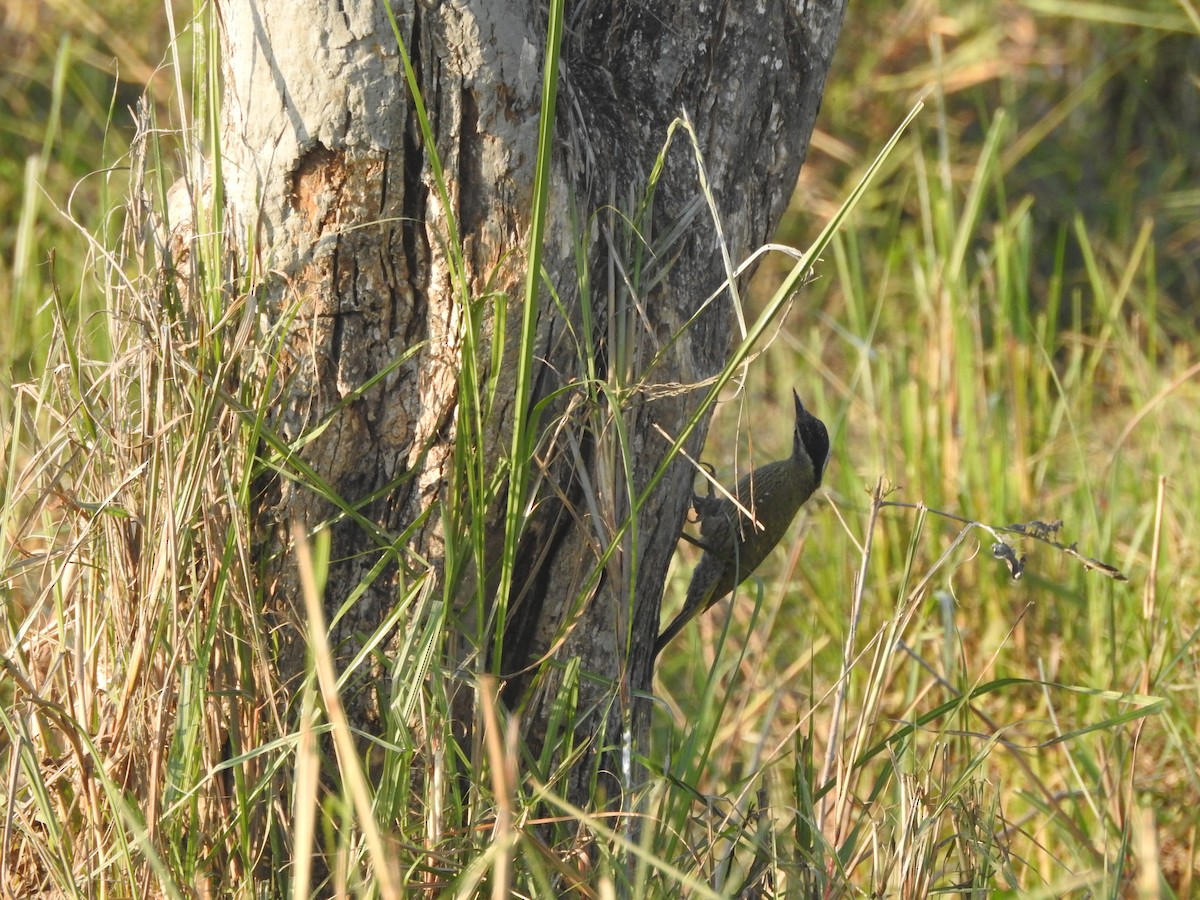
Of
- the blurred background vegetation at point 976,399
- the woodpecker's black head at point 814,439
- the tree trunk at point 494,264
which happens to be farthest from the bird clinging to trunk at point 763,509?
the tree trunk at point 494,264

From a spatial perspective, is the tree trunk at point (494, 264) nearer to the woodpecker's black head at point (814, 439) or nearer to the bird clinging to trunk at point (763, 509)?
the bird clinging to trunk at point (763, 509)

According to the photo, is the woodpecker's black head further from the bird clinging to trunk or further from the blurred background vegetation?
the blurred background vegetation

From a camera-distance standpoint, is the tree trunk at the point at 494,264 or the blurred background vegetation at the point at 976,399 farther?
the blurred background vegetation at the point at 976,399

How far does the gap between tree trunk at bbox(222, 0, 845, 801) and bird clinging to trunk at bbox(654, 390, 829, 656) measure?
1.27 metres

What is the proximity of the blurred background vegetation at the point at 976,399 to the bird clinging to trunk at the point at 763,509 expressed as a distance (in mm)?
102

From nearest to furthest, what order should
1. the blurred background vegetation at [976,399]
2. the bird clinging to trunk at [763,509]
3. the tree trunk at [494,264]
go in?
the tree trunk at [494,264] < the blurred background vegetation at [976,399] < the bird clinging to trunk at [763,509]

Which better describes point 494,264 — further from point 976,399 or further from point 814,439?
point 976,399

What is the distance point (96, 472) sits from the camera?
1.69 m

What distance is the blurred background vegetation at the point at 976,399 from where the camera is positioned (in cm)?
250

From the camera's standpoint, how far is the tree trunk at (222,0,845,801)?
1555mm

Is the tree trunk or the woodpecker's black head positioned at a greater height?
the tree trunk

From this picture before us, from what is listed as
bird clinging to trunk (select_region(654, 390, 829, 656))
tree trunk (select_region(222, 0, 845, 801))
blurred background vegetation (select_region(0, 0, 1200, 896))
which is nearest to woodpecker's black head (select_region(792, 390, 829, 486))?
bird clinging to trunk (select_region(654, 390, 829, 656))

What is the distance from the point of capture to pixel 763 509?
3.48 m

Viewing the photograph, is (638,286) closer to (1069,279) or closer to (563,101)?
(563,101)
